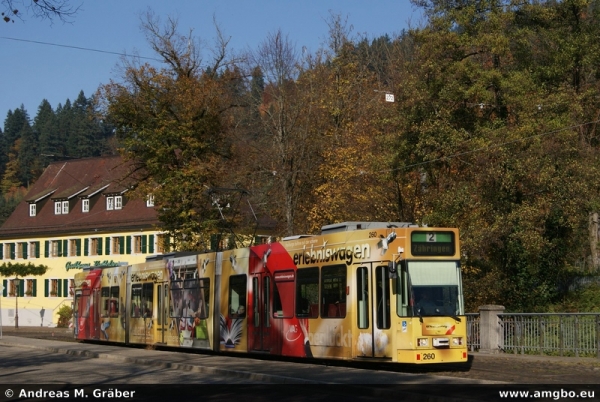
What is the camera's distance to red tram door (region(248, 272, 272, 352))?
2506 centimetres

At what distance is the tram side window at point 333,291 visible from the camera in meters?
21.7

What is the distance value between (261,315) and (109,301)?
13970mm

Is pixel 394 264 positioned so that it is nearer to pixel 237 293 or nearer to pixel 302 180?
pixel 237 293

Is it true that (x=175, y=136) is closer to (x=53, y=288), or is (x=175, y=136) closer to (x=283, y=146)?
(x=283, y=146)

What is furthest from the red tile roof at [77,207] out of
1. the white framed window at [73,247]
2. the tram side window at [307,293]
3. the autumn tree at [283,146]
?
the tram side window at [307,293]

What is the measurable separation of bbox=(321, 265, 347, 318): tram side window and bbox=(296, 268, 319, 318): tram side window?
35cm

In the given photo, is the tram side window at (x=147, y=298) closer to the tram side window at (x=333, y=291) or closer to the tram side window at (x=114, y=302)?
the tram side window at (x=114, y=302)

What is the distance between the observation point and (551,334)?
25641mm

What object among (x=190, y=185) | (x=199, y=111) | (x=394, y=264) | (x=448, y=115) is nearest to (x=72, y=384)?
(x=394, y=264)

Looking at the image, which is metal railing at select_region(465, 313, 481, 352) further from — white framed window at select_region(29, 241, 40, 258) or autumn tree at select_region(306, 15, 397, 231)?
white framed window at select_region(29, 241, 40, 258)

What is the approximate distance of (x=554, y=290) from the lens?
1348 inches

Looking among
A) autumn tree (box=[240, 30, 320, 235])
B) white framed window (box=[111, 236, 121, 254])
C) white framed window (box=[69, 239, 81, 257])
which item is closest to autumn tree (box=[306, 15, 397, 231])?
autumn tree (box=[240, 30, 320, 235])

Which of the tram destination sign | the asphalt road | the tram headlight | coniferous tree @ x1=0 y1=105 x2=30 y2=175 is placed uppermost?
coniferous tree @ x1=0 y1=105 x2=30 y2=175

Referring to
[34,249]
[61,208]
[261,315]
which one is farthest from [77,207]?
[261,315]
